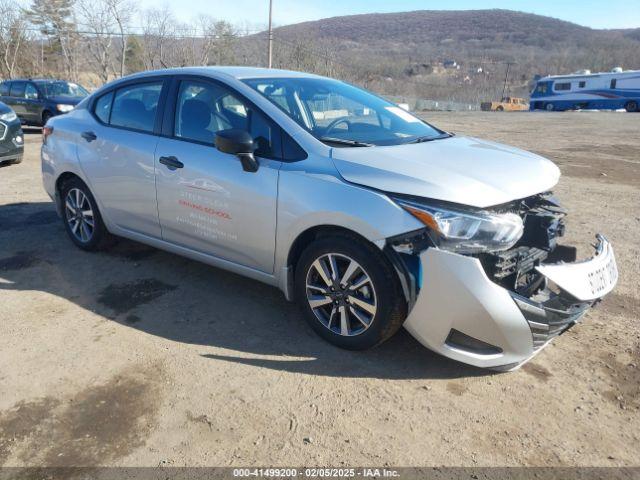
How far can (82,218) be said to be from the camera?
192 inches

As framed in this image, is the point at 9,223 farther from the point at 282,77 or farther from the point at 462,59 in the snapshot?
the point at 462,59

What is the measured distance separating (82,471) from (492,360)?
2.10m

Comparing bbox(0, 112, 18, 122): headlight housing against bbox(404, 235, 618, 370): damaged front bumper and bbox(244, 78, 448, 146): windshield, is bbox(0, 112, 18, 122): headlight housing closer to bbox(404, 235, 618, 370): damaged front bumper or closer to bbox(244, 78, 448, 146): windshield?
bbox(244, 78, 448, 146): windshield

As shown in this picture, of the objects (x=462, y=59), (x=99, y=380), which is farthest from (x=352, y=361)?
(x=462, y=59)

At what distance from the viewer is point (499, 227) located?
279cm

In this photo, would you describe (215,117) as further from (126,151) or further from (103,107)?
(103,107)

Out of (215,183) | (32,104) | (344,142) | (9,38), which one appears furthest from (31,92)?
(9,38)

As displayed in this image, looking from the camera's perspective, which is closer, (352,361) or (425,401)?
(425,401)

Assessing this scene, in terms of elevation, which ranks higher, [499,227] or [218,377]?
[499,227]

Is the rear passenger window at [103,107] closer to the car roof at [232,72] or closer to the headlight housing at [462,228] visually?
the car roof at [232,72]

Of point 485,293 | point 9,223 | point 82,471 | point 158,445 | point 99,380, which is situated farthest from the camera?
point 9,223

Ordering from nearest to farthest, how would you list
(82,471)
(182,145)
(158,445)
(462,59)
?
(82,471)
(158,445)
(182,145)
(462,59)

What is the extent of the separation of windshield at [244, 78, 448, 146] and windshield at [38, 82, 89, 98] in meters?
14.0

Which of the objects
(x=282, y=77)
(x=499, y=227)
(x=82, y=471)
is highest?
(x=282, y=77)
